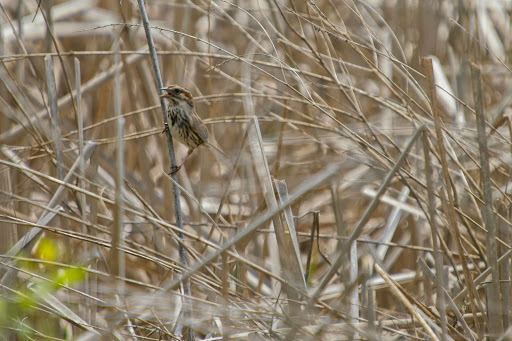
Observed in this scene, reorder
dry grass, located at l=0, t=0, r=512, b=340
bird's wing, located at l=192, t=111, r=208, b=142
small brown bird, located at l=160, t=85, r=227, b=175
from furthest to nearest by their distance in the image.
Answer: bird's wing, located at l=192, t=111, r=208, b=142, small brown bird, located at l=160, t=85, r=227, b=175, dry grass, located at l=0, t=0, r=512, b=340

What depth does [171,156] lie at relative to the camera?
2.81m

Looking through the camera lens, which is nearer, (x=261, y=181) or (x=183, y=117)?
(x=261, y=181)

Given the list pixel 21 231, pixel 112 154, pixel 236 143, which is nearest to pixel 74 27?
pixel 112 154

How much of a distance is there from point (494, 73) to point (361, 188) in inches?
69.7

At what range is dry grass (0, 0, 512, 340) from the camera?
2.52 meters

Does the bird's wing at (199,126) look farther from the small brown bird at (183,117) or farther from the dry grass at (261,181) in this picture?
the dry grass at (261,181)

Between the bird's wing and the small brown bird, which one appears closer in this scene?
the small brown bird

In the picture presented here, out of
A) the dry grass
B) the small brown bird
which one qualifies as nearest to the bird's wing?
the small brown bird

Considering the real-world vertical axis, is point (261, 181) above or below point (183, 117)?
below

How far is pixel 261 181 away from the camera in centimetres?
333

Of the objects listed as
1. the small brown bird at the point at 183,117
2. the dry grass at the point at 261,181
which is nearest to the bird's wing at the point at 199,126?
the small brown bird at the point at 183,117

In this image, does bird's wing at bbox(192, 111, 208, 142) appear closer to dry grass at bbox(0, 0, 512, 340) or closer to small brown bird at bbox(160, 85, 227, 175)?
small brown bird at bbox(160, 85, 227, 175)

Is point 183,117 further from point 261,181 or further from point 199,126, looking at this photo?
point 261,181

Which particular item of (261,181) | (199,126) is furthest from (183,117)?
(261,181)
